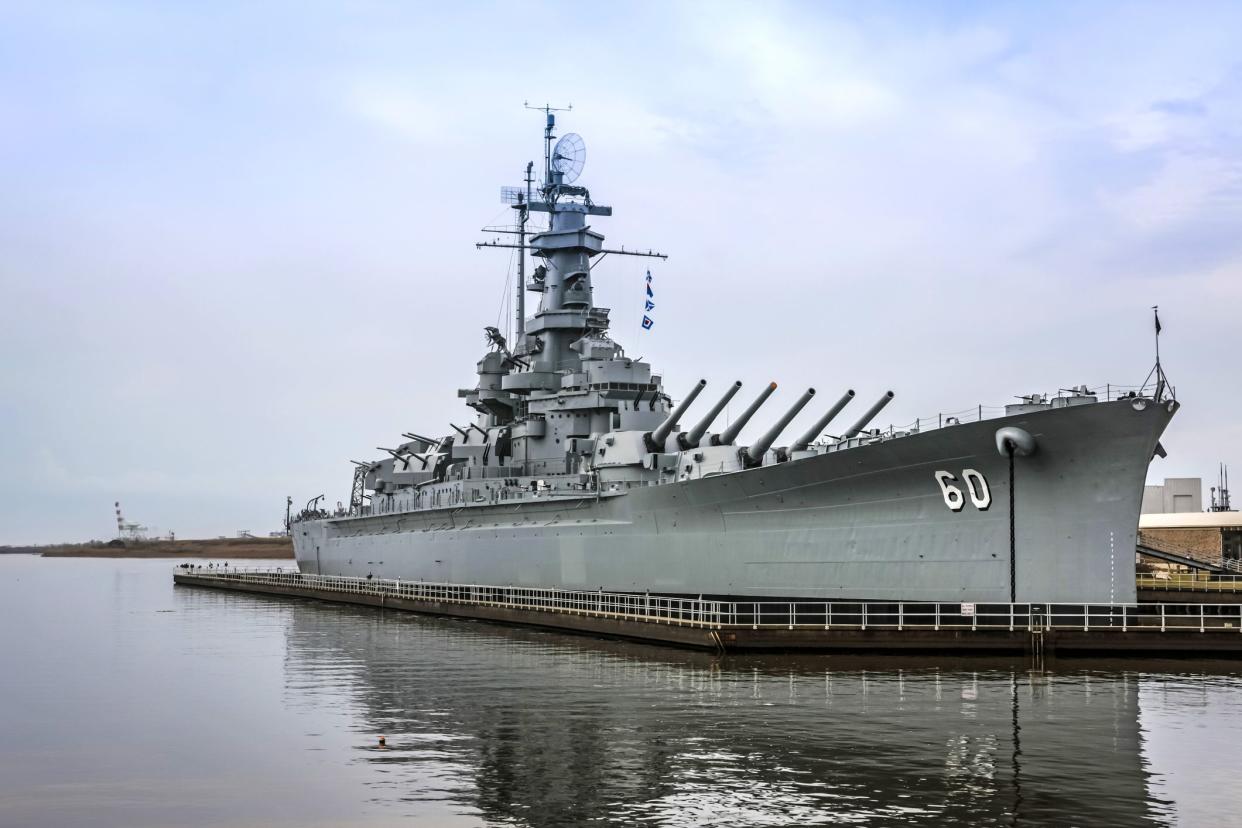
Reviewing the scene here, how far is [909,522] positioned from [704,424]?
30.4 feet

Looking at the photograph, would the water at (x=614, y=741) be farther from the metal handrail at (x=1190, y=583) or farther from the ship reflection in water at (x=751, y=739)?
the metal handrail at (x=1190, y=583)

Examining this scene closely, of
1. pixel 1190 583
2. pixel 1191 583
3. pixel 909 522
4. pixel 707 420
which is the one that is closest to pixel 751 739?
pixel 909 522

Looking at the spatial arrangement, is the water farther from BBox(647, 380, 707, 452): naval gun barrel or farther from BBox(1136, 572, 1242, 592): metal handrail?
BBox(1136, 572, 1242, 592): metal handrail

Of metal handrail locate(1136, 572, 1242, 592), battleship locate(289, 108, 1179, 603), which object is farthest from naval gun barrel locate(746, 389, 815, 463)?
metal handrail locate(1136, 572, 1242, 592)

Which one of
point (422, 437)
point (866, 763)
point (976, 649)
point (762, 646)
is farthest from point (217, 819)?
point (422, 437)

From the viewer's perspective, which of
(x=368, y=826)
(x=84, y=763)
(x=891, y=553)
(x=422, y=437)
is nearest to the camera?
(x=368, y=826)

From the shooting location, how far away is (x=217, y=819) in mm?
12398

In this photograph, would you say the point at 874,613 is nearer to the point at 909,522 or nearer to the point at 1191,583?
the point at 909,522

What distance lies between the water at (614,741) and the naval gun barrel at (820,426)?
7.61m

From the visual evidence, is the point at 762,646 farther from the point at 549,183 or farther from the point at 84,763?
the point at 549,183

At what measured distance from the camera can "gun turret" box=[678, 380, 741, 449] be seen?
34.0m

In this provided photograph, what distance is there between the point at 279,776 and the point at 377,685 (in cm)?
767

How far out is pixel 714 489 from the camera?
30281mm

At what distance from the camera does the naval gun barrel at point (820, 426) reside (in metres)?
31.0
